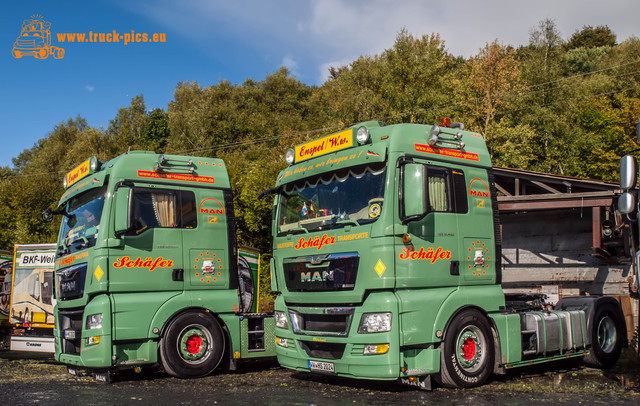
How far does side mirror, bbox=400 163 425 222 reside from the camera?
289 inches

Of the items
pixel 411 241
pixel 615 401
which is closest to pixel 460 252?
pixel 411 241

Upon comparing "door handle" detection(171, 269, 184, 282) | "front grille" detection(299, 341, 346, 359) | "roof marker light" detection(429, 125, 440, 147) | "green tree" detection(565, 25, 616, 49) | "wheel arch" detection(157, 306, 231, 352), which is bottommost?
"front grille" detection(299, 341, 346, 359)

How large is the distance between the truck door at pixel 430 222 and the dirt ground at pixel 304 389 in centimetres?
151

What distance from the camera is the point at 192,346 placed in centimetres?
968

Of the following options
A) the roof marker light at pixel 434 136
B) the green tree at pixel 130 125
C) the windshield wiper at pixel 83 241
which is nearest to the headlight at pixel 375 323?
the roof marker light at pixel 434 136

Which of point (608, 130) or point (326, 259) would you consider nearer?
point (326, 259)

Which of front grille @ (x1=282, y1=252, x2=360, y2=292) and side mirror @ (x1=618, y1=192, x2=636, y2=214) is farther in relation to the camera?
front grille @ (x1=282, y1=252, x2=360, y2=292)

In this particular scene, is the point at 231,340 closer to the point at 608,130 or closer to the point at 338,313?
the point at 338,313

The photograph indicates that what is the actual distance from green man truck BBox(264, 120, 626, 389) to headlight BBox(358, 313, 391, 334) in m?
0.01

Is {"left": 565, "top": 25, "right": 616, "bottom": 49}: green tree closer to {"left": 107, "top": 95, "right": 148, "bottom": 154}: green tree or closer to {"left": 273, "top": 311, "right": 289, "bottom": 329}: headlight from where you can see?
{"left": 107, "top": 95, "right": 148, "bottom": 154}: green tree

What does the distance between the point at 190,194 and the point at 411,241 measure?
13.7 ft

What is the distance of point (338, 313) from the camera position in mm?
7762

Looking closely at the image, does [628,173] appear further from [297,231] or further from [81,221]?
[81,221]

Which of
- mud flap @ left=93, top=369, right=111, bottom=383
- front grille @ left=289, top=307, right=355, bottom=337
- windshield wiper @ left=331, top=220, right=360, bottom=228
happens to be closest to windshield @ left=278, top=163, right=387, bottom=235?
windshield wiper @ left=331, top=220, right=360, bottom=228
